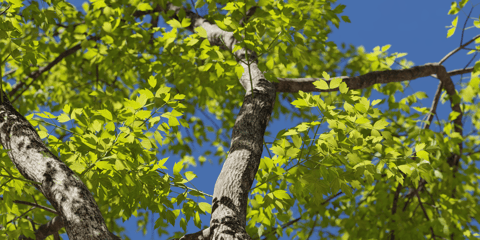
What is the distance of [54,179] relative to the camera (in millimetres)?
1971

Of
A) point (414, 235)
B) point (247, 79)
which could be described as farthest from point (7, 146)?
point (414, 235)

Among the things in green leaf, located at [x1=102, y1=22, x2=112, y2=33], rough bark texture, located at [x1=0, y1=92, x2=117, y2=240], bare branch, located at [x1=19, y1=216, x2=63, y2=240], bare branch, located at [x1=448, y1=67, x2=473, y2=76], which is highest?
bare branch, located at [x1=448, y1=67, x2=473, y2=76]

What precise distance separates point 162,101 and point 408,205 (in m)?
4.39

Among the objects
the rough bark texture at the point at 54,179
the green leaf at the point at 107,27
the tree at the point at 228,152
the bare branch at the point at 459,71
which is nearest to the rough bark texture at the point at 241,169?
the tree at the point at 228,152

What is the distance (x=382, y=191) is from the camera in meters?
4.70

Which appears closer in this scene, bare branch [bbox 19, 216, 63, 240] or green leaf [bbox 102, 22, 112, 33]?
bare branch [bbox 19, 216, 63, 240]

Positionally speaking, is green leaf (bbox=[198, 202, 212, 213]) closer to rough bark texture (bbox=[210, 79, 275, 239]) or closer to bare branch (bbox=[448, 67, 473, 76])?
rough bark texture (bbox=[210, 79, 275, 239])

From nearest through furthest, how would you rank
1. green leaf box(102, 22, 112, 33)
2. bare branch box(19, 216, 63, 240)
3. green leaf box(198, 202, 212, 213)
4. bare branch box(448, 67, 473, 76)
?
green leaf box(198, 202, 212, 213), bare branch box(19, 216, 63, 240), green leaf box(102, 22, 112, 33), bare branch box(448, 67, 473, 76)

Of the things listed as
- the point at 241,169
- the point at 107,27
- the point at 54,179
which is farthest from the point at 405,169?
the point at 107,27

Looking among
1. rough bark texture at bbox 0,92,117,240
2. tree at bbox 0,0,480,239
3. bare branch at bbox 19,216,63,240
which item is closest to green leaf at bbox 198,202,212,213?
tree at bbox 0,0,480,239

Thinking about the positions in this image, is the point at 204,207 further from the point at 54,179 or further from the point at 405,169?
the point at 405,169

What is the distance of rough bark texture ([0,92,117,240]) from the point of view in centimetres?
178

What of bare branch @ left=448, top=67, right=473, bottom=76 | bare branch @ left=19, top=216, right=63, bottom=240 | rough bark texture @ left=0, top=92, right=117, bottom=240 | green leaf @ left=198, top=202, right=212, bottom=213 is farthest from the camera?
bare branch @ left=448, top=67, right=473, bottom=76

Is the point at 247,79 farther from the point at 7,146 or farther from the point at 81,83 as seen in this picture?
the point at 81,83
